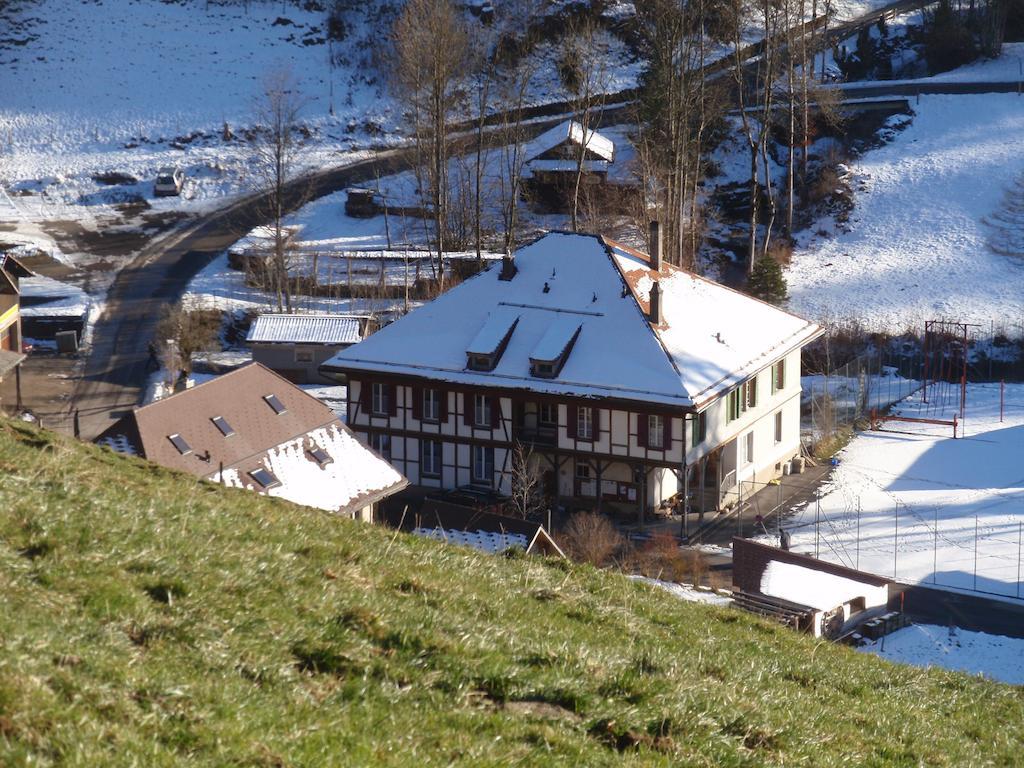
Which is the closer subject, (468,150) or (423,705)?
(423,705)

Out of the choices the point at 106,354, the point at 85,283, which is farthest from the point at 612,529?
the point at 85,283

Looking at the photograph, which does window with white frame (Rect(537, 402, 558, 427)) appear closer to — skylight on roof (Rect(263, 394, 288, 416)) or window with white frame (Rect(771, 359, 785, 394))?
window with white frame (Rect(771, 359, 785, 394))

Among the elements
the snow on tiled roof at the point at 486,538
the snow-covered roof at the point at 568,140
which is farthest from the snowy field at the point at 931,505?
the snow-covered roof at the point at 568,140

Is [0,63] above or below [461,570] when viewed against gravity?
above

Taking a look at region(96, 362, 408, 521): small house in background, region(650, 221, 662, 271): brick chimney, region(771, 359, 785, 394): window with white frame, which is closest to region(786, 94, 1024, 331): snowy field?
region(771, 359, 785, 394): window with white frame

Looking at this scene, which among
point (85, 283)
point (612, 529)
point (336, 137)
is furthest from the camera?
point (336, 137)

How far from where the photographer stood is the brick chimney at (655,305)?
36.9 m

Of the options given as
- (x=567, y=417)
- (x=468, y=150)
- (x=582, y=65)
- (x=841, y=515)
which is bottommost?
(x=841, y=515)

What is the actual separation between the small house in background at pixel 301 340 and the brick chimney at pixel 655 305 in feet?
44.1

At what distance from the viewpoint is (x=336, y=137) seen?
70438 mm

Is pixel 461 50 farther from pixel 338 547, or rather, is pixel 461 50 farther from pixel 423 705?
pixel 423 705

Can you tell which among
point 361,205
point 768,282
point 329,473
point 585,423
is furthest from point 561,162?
point 329,473

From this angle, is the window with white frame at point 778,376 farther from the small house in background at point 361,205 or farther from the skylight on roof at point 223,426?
the small house in background at point 361,205

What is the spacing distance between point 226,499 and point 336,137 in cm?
5706
